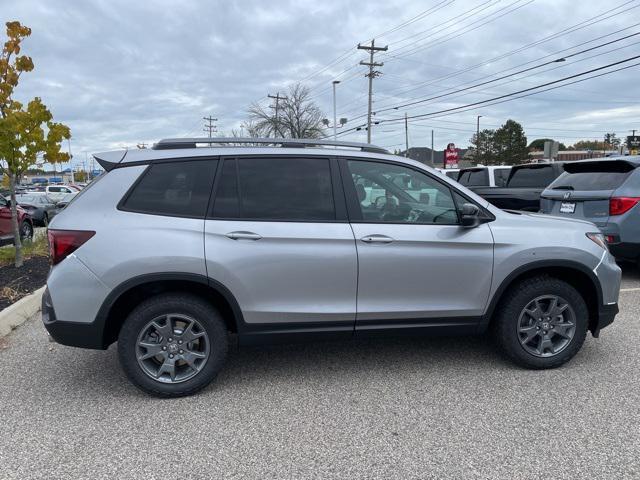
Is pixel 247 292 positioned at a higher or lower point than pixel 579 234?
lower

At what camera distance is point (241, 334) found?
3.54 meters

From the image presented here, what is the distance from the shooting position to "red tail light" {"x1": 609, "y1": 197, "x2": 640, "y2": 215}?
6285 millimetres

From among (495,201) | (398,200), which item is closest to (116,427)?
(398,200)

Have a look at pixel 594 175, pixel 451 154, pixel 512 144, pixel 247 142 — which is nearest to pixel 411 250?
pixel 247 142

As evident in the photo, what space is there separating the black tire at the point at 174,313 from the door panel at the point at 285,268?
0.79 ft

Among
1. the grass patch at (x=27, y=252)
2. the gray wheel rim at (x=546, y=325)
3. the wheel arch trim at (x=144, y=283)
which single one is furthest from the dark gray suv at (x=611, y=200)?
the grass patch at (x=27, y=252)

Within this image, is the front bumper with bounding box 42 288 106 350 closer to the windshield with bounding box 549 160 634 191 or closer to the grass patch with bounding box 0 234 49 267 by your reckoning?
the grass patch with bounding box 0 234 49 267

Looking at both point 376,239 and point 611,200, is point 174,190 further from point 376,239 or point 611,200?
point 611,200

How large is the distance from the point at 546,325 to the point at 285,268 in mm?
2126

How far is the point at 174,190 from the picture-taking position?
139 inches

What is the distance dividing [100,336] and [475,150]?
286ft

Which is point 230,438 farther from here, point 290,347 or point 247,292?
point 290,347

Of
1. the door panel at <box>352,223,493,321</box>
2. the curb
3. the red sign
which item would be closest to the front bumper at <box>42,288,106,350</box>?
the door panel at <box>352,223,493,321</box>

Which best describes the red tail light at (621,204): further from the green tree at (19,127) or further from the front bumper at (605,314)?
the green tree at (19,127)
